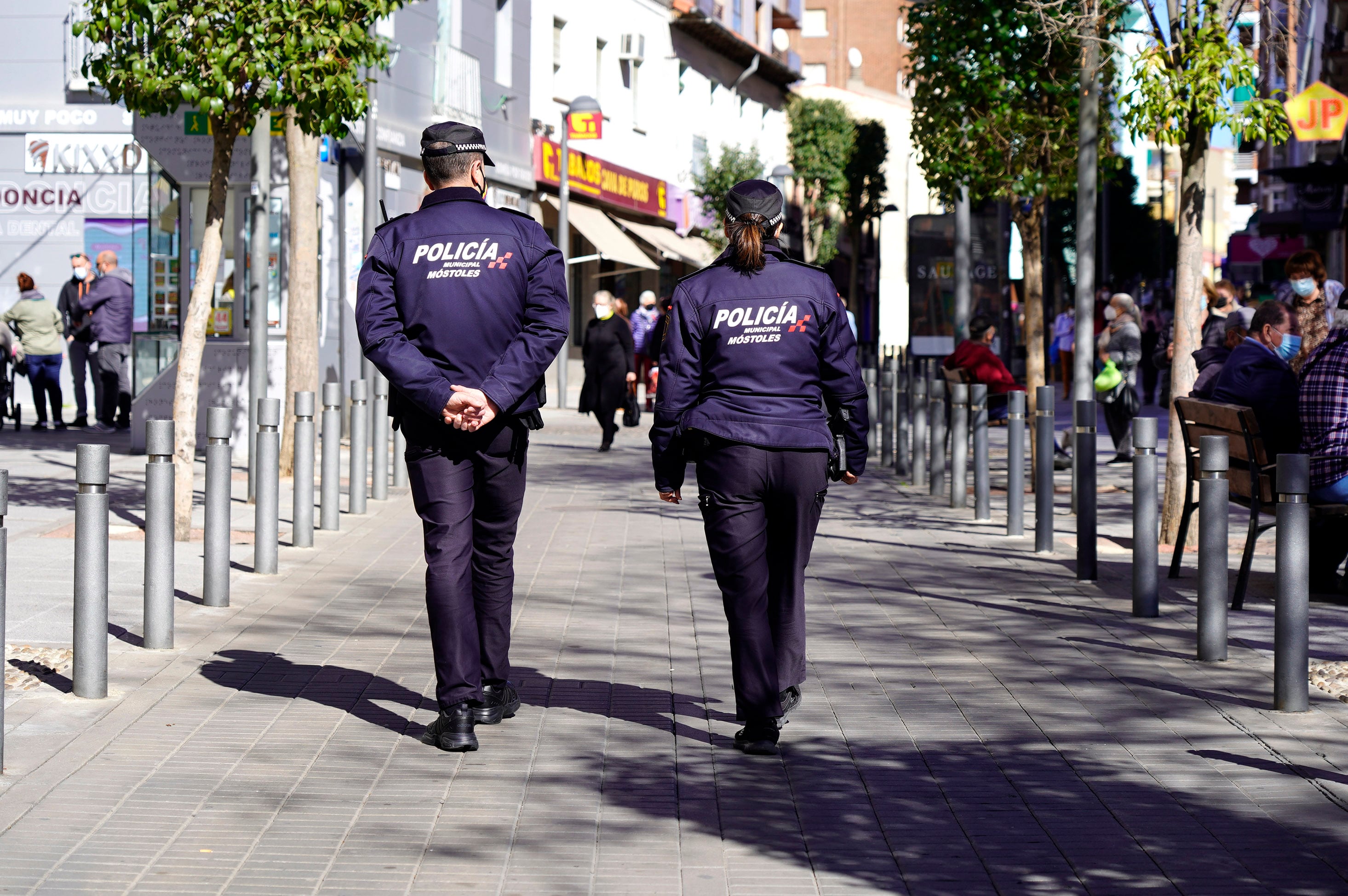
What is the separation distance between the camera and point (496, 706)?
6164 millimetres

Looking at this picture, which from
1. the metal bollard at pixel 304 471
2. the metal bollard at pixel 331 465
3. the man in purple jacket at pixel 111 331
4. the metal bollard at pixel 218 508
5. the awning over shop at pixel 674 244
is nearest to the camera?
the metal bollard at pixel 218 508

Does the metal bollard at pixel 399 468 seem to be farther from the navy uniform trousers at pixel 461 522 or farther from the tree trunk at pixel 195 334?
the navy uniform trousers at pixel 461 522

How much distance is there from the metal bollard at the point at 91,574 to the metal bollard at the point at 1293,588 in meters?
4.06

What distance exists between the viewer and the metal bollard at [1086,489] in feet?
31.0

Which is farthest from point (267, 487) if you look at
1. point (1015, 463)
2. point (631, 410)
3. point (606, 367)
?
point (631, 410)

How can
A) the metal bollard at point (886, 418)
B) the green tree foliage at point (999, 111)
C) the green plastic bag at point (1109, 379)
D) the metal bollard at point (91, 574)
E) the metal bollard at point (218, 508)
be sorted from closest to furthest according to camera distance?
1. the metal bollard at point (91, 574)
2. the metal bollard at point (218, 508)
3. the green tree foliage at point (999, 111)
4. the green plastic bag at point (1109, 379)
5. the metal bollard at point (886, 418)

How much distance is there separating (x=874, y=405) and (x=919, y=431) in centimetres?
555

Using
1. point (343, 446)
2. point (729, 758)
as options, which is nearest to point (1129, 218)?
point (343, 446)

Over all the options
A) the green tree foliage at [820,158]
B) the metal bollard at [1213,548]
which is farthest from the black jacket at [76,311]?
the green tree foliage at [820,158]

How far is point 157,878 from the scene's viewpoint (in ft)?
14.4

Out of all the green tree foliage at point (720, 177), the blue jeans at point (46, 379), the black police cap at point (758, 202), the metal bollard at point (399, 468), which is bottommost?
the metal bollard at point (399, 468)

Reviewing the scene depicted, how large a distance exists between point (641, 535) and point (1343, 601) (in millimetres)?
4617

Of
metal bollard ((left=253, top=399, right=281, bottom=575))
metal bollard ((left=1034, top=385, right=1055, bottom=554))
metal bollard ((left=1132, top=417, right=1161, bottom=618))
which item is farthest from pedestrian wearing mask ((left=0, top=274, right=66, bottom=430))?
metal bollard ((left=1132, top=417, right=1161, bottom=618))

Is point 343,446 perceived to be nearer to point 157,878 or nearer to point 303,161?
point 303,161
